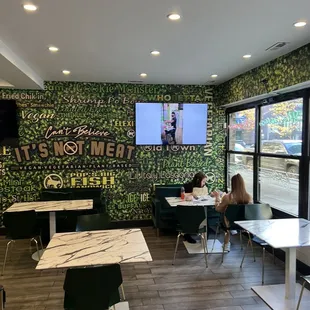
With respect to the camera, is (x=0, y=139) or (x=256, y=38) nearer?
(x=256, y=38)

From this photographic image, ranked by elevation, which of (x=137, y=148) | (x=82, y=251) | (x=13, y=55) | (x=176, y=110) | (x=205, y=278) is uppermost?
(x=13, y=55)

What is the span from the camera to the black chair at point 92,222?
141 inches

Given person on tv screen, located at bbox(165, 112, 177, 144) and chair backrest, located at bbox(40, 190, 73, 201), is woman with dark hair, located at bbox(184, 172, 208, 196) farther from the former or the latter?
chair backrest, located at bbox(40, 190, 73, 201)

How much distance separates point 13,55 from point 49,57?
0.45 metres

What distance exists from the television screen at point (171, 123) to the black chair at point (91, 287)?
397 centimetres

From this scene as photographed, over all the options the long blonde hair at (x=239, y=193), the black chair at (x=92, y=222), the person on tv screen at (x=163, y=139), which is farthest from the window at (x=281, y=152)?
the black chair at (x=92, y=222)

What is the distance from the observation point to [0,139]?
5.61 metres

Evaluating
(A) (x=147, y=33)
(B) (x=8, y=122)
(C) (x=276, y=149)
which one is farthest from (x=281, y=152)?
(B) (x=8, y=122)

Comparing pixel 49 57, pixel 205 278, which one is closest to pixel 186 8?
pixel 49 57

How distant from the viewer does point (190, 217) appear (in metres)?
4.29

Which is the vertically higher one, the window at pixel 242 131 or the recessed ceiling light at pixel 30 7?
the recessed ceiling light at pixel 30 7

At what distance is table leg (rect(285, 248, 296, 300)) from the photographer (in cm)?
312

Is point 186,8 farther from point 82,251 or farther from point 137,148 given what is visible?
point 137,148

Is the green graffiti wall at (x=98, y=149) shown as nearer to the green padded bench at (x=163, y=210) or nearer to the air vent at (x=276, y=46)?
the green padded bench at (x=163, y=210)
